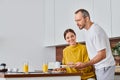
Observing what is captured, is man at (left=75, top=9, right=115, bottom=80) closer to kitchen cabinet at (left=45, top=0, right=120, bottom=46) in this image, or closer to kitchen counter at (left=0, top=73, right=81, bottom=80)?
kitchen counter at (left=0, top=73, right=81, bottom=80)

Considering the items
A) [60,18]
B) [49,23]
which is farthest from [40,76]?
[49,23]

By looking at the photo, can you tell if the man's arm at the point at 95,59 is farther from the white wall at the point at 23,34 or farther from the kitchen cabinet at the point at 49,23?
the white wall at the point at 23,34

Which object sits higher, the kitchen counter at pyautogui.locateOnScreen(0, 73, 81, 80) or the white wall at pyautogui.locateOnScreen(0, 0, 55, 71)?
the white wall at pyautogui.locateOnScreen(0, 0, 55, 71)

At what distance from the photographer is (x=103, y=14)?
406 cm

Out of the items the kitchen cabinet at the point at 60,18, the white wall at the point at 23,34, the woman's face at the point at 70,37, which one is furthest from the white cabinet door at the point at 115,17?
the white wall at the point at 23,34

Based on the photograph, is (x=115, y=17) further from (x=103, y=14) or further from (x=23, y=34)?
(x=23, y=34)

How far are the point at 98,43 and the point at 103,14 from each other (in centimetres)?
146

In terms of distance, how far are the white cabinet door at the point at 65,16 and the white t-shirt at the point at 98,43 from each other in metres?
1.69

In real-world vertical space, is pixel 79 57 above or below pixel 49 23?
below

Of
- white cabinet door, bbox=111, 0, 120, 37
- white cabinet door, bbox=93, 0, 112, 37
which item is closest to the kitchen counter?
white cabinet door, bbox=111, 0, 120, 37

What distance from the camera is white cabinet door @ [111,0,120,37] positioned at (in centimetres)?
383

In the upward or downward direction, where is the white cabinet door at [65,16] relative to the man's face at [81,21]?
upward

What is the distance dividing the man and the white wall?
8.96 feet

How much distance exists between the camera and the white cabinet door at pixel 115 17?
12.6ft
